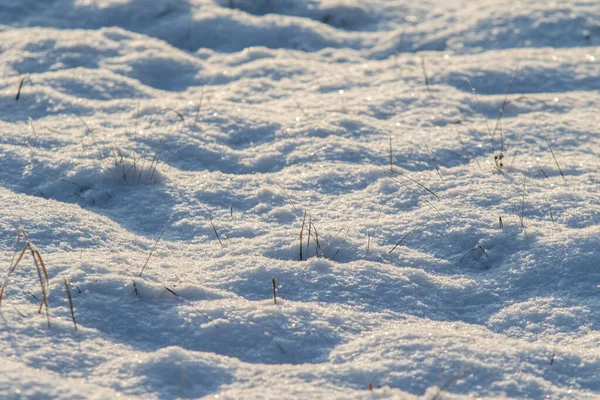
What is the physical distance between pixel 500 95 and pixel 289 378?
3.35 meters

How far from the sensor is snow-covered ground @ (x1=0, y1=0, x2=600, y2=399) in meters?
2.25

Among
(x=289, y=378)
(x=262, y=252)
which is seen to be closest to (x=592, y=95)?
(x=262, y=252)

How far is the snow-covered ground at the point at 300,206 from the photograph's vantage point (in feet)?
7.38

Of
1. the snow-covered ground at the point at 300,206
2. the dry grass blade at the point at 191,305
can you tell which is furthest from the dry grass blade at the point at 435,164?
the dry grass blade at the point at 191,305

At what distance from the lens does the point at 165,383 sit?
2115 mm

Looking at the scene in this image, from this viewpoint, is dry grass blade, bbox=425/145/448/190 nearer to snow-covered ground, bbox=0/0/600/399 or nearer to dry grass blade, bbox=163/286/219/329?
snow-covered ground, bbox=0/0/600/399

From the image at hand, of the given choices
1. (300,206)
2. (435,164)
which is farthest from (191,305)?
(435,164)

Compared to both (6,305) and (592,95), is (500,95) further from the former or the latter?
(6,305)

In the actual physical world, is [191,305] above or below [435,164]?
below

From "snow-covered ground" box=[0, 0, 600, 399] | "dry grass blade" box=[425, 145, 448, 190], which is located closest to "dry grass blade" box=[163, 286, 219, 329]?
"snow-covered ground" box=[0, 0, 600, 399]

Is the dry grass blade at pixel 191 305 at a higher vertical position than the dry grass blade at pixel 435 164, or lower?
lower

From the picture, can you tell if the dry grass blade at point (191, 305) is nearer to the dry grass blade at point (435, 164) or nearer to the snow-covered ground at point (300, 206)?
the snow-covered ground at point (300, 206)

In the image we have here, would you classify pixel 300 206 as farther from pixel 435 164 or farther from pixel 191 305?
pixel 191 305

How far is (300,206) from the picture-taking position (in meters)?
3.40
